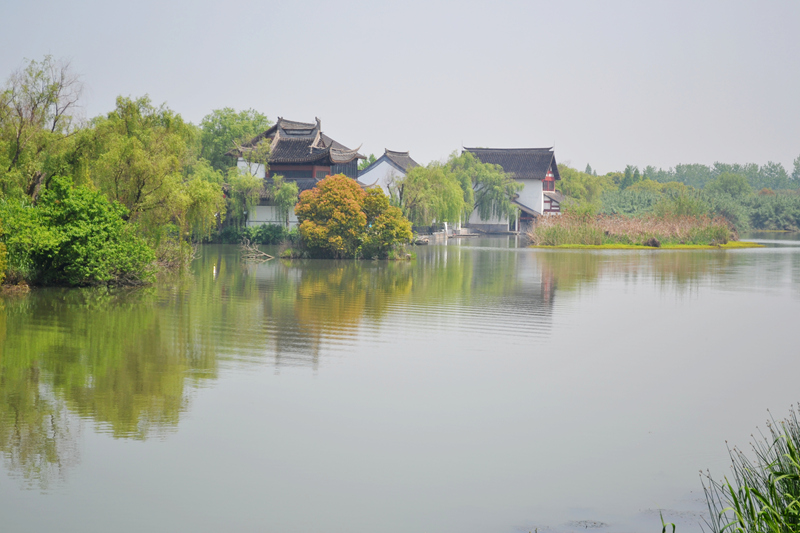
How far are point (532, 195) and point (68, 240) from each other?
2069 inches

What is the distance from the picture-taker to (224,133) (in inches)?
1874

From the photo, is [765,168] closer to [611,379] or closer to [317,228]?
[317,228]

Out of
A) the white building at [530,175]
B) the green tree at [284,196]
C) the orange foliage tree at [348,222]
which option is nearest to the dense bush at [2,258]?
the orange foliage tree at [348,222]

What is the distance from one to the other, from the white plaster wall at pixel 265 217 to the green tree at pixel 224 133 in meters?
5.59

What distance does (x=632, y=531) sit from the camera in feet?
18.6

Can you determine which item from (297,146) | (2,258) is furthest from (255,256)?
(2,258)

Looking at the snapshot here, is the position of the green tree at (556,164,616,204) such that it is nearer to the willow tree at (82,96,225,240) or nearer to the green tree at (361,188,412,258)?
the green tree at (361,188,412,258)

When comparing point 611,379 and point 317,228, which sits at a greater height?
point 317,228

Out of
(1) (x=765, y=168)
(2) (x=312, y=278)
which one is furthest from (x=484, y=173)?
(1) (x=765, y=168)

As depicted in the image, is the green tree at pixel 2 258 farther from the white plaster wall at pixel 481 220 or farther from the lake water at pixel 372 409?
the white plaster wall at pixel 481 220

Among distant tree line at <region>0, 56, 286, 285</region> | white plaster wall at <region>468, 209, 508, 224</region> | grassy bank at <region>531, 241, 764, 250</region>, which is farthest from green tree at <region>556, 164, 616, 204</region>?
distant tree line at <region>0, 56, 286, 285</region>

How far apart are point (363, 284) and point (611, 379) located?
39.5 feet

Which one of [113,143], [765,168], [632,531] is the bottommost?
[632,531]

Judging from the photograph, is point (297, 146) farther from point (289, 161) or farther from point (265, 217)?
point (265, 217)
